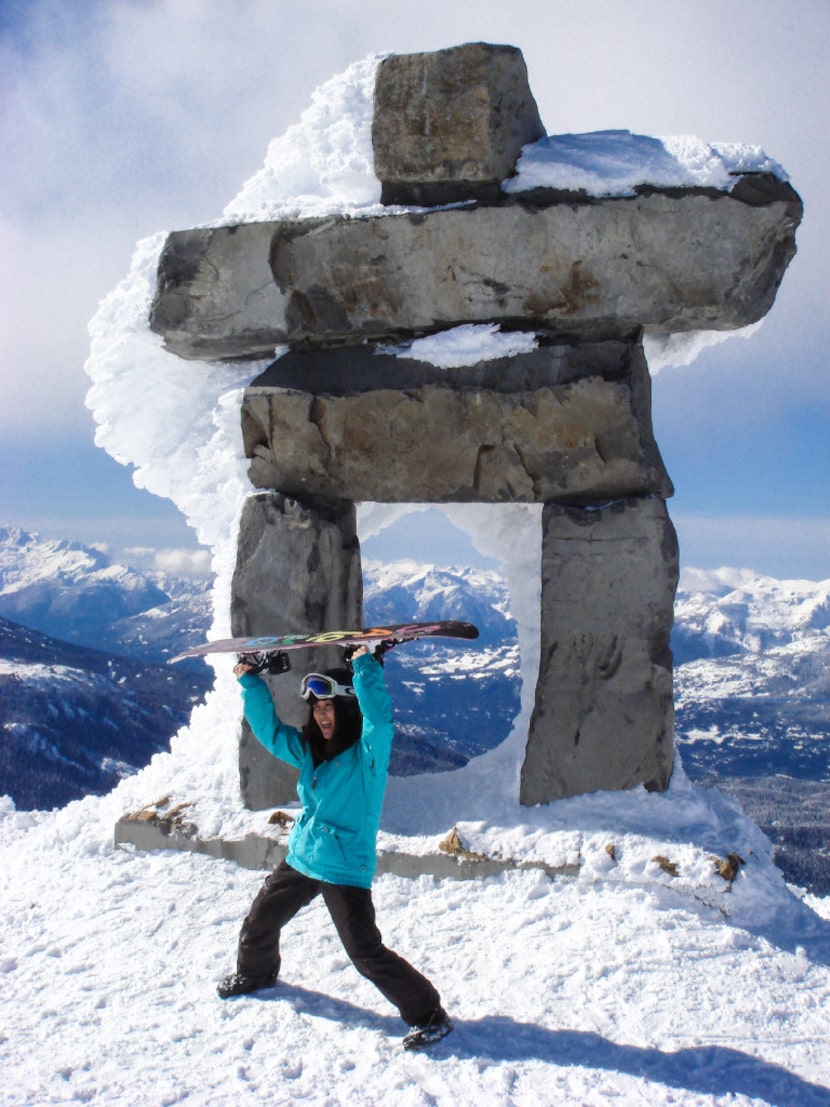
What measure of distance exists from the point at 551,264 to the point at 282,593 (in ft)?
8.50

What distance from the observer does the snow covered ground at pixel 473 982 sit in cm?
291

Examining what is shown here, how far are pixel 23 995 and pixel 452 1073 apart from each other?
1931 millimetres

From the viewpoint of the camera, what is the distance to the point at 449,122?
4.94 metres

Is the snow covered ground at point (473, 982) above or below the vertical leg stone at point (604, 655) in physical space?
Answer: below

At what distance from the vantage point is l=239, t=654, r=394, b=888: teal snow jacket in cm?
331

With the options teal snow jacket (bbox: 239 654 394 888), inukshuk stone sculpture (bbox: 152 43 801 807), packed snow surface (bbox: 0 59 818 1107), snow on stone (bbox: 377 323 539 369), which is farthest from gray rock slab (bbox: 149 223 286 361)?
teal snow jacket (bbox: 239 654 394 888)

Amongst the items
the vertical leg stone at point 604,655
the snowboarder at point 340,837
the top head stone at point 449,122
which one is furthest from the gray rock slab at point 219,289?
the snowboarder at point 340,837

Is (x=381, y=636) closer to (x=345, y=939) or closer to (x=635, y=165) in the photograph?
(x=345, y=939)

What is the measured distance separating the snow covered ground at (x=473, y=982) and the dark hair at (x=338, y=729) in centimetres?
103

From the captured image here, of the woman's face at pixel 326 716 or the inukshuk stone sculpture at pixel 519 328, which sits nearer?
the woman's face at pixel 326 716

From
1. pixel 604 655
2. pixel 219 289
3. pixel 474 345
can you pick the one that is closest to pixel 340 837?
pixel 604 655

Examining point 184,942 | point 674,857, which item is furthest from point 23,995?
point 674,857

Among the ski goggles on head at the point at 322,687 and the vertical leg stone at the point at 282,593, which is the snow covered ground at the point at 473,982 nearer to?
the vertical leg stone at the point at 282,593

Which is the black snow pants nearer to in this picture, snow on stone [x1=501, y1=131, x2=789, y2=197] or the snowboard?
the snowboard
